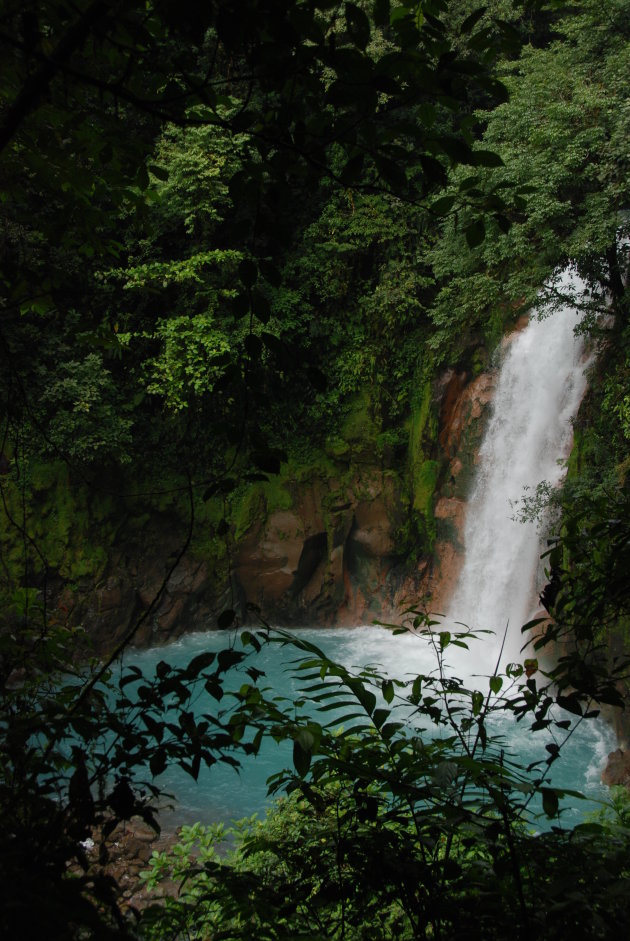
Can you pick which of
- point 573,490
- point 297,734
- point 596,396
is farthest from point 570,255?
point 297,734

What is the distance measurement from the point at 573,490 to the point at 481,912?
20.0 feet

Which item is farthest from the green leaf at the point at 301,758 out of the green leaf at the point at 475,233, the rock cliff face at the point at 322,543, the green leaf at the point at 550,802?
the rock cliff face at the point at 322,543

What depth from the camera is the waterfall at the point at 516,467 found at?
8.68m

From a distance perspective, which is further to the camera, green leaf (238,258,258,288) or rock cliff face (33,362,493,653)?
rock cliff face (33,362,493,653)

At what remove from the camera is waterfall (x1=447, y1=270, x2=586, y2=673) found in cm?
868

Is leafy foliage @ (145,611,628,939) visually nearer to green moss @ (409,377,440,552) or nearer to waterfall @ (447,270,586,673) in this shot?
waterfall @ (447,270,586,673)

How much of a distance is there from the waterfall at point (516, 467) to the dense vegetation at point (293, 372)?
0.67 metres

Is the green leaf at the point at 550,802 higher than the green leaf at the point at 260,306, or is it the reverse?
the green leaf at the point at 260,306

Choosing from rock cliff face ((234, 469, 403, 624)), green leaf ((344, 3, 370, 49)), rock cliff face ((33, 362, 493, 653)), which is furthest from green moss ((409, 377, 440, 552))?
green leaf ((344, 3, 370, 49))

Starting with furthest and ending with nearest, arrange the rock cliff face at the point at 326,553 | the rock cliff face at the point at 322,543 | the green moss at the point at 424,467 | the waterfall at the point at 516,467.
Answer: the rock cliff face at the point at 326,553 → the green moss at the point at 424,467 → the rock cliff face at the point at 322,543 → the waterfall at the point at 516,467

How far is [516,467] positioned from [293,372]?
4064 millimetres

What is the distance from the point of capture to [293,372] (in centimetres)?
1080

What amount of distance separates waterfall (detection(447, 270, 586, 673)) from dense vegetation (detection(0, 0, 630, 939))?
672mm

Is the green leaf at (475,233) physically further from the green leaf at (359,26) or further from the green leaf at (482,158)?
the green leaf at (359,26)
